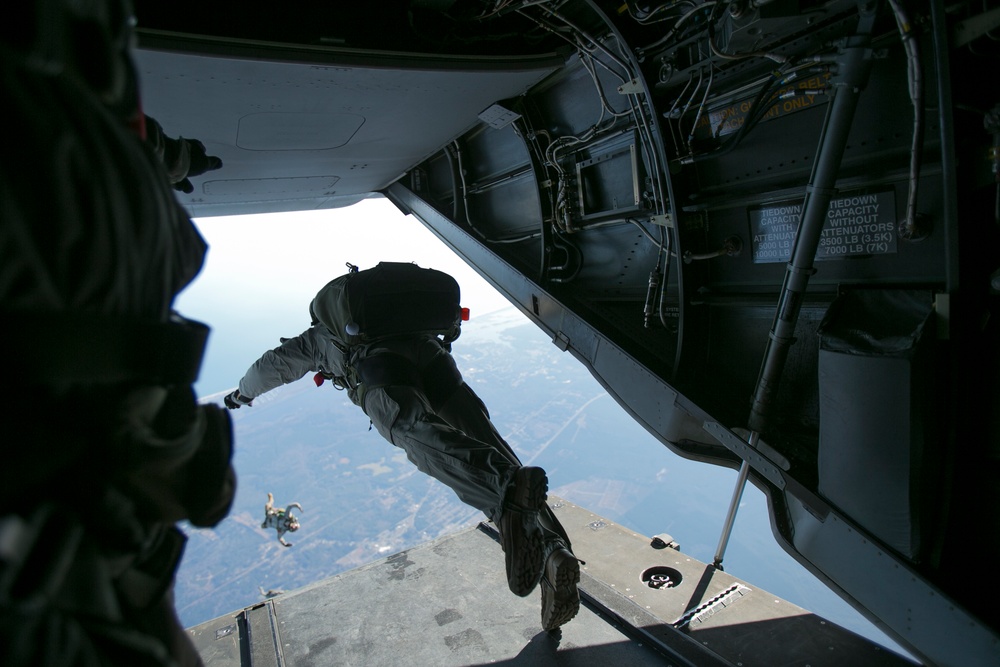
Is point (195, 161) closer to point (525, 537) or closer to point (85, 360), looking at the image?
point (85, 360)

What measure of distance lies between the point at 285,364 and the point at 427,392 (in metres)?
1.16

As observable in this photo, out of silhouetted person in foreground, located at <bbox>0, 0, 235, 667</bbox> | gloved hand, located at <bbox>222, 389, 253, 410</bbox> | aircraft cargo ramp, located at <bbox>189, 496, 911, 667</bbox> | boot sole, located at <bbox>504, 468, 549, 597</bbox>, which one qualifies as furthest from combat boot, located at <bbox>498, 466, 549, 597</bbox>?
gloved hand, located at <bbox>222, 389, 253, 410</bbox>

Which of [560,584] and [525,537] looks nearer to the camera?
[525,537]

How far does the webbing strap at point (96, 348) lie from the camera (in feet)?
1.93

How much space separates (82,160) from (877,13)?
2.62 metres

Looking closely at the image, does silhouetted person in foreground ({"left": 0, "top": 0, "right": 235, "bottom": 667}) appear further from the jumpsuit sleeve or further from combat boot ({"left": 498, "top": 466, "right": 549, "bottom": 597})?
the jumpsuit sleeve

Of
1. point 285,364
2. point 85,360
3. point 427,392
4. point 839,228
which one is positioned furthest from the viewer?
point 285,364

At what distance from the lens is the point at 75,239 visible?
0.63 metres

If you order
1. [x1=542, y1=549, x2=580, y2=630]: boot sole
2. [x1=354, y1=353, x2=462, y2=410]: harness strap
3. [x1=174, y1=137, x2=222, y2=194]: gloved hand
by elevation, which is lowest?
[x1=542, y1=549, x2=580, y2=630]: boot sole

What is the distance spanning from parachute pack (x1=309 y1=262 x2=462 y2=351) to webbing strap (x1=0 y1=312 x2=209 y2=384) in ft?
7.16

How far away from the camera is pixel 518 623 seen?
299 centimetres

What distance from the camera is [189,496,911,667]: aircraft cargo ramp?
2625 mm

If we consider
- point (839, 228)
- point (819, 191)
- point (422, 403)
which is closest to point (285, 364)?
point (422, 403)

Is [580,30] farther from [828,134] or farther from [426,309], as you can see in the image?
[426,309]
